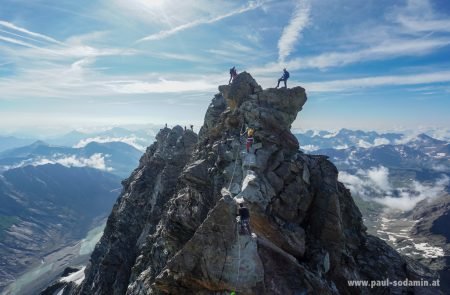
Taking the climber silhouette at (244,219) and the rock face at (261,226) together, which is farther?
the rock face at (261,226)

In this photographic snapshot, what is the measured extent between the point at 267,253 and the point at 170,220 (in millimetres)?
22349

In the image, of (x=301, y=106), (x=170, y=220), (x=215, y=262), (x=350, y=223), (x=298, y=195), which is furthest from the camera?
(x=301, y=106)

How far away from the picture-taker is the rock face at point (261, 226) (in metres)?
38.7

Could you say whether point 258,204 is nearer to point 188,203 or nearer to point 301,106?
point 188,203

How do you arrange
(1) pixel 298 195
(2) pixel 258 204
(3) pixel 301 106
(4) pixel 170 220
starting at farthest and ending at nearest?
(3) pixel 301 106 → (4) pixel 170 220 → (1) pixel 298 195 → (2) pixel 258 204

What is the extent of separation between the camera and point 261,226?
44094mm

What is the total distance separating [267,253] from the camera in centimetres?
3919

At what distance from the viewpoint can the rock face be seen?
38.7m

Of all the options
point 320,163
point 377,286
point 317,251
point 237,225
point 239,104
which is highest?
point 239,104

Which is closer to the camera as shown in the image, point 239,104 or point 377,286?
point 377,286

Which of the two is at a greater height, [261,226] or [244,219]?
[244,219]

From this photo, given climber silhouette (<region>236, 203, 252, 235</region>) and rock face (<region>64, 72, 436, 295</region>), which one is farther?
rock face (<region>64, 72, 436, 295</region>)

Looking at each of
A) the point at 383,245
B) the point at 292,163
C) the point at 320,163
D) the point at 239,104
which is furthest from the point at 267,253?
the point at 239,104

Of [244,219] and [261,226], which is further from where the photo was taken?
[261,226]
